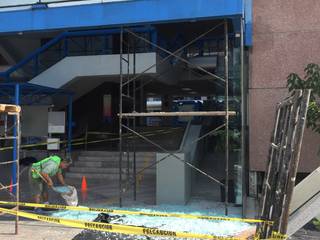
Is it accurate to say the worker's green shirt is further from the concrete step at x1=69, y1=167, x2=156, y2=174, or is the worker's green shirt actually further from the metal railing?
the concrete step at x1=69, y1=167, x2=156, y2=174

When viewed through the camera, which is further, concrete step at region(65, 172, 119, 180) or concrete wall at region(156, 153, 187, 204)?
concrete step at region(65, 172, 119, 180)

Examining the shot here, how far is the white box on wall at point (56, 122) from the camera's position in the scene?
15.1 metres

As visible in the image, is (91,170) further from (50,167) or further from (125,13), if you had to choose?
(125,13)

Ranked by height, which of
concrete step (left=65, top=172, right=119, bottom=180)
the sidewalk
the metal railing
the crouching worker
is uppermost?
the metal railing

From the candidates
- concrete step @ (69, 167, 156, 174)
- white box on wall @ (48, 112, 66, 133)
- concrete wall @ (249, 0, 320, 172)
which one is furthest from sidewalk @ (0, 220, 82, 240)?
white box on wall @ (48, 112, 66, 133)

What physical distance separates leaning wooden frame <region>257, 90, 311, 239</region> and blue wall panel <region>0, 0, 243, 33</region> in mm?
3171

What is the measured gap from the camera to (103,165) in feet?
47.7

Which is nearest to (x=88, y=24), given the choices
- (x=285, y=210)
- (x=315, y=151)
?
(x=315, y=151)

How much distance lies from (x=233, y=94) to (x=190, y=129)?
19.9ft

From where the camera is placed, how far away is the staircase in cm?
→ 1373

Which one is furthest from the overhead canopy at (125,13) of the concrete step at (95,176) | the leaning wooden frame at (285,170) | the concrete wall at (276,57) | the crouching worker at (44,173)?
the concrete step at (95,176)

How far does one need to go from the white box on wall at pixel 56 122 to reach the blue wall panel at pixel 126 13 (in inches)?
184

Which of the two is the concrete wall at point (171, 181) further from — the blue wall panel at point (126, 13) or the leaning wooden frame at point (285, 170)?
the leaning wooden frame at point (285, 170)

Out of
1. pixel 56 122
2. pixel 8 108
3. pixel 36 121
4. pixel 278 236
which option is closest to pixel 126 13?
pixel 8 108
